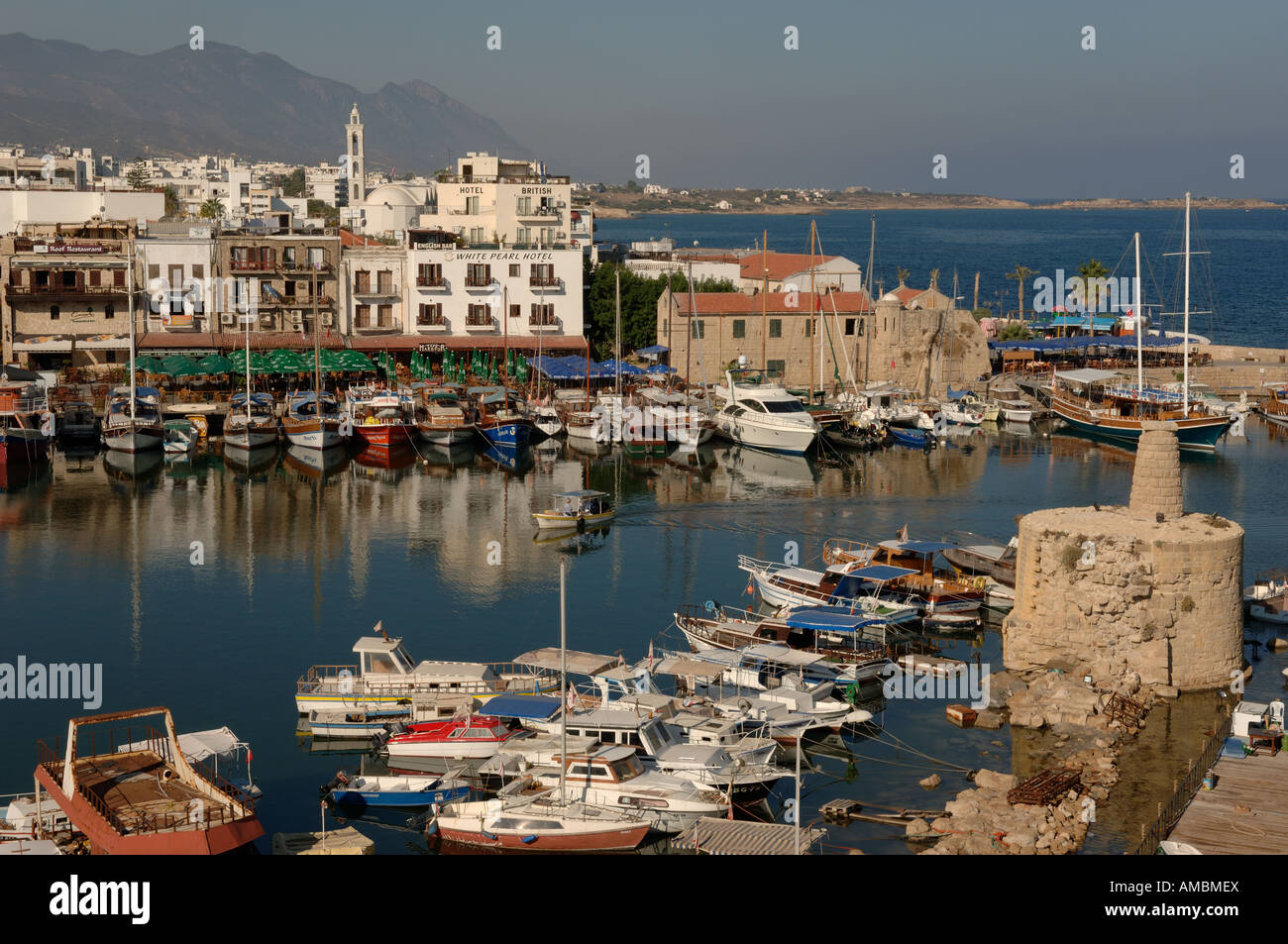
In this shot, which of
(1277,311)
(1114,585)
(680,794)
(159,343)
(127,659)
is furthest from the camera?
(1277,311)

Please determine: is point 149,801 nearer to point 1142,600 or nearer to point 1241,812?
point 1241,812

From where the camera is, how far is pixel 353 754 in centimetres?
2884

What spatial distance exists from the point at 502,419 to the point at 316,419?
8.06 metres

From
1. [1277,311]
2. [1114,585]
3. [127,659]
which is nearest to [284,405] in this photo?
[127,659]

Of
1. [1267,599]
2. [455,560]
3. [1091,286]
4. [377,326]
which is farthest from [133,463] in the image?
[1091,286]

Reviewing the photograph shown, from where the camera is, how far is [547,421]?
6688 cm

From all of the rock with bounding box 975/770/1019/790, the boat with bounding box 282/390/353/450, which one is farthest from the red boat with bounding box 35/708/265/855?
the boat with bounding box 282/390/353/450

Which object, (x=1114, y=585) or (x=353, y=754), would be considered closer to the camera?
(x=353, y=754)

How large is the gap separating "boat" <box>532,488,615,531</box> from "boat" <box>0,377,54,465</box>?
2322cm

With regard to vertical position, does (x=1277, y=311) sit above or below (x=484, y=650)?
above

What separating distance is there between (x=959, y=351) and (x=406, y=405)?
30784 millimetres

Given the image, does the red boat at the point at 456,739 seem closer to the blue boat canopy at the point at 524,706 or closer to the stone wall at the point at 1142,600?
the blue boat canopy at the point at 524,706

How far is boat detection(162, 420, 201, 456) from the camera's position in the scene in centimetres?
6209

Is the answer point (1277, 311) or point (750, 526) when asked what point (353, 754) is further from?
point (1277, 311)
